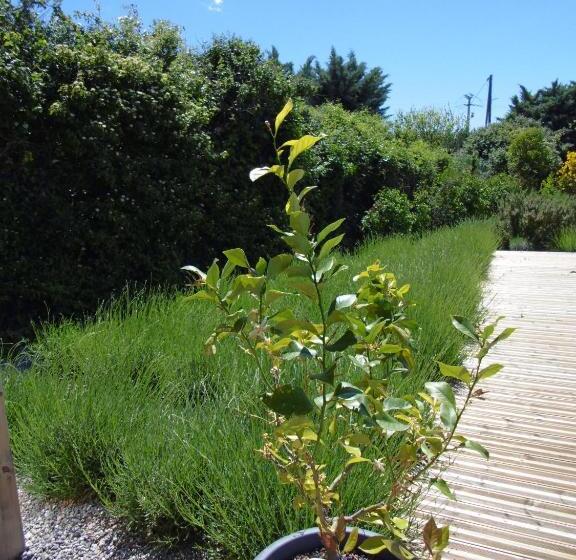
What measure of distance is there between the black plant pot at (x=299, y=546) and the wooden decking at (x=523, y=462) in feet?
2.28

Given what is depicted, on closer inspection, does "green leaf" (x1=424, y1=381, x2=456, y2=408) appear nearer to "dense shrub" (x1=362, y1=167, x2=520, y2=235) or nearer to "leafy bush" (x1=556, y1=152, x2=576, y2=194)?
"dense shrub" (x1=362, y1=167, x2=520, y2=235)

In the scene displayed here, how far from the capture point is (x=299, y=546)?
66.7 inches

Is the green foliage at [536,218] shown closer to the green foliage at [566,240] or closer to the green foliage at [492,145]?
the green foliage at [566,240]

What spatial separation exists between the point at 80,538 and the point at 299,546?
1062 millimetres

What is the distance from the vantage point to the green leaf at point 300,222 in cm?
142

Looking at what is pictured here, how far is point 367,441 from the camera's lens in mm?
1513

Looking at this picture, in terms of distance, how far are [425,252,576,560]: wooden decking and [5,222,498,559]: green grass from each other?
0.43 m

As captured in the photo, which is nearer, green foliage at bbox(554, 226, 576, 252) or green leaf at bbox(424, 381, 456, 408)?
green leaf at bbox(424, 381, 456, 408)

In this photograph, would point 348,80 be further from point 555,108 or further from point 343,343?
point 343,343

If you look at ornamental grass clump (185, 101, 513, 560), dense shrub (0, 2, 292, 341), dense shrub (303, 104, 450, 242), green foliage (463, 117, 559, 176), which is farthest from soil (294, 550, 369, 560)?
green foliage (463, 117, 559, 176)

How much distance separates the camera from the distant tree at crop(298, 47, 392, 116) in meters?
34.9

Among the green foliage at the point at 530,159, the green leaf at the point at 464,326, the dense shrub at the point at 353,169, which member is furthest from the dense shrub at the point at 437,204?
the green leaf at the point at 464,326

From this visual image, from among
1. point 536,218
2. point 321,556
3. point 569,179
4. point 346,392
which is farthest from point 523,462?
point 569,179

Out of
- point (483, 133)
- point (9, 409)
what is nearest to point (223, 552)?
point (9, 409)
